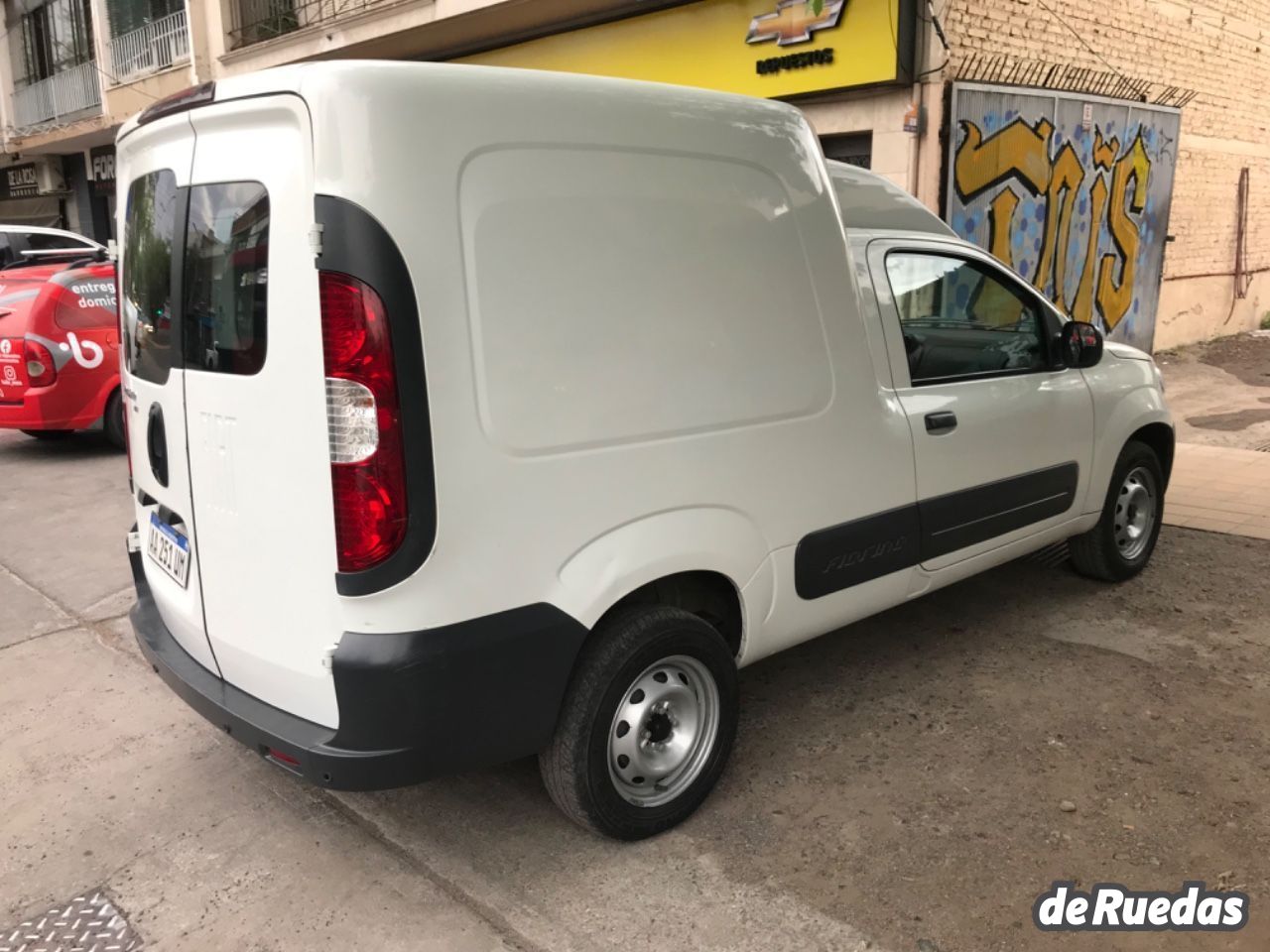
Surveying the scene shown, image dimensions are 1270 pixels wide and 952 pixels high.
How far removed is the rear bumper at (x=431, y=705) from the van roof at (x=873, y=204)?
1900mm

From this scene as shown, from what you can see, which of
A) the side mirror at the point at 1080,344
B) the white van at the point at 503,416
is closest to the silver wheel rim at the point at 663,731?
the white van at the point at 503,416

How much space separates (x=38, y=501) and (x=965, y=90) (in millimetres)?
8139

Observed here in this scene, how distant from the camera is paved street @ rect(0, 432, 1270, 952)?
8.79 feet

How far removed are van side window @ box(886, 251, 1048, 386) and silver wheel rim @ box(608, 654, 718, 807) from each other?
1.42m

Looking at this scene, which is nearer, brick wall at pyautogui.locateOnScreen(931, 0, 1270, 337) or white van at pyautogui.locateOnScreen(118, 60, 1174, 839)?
white van at pyautogui.locateOnScreen(118, 60, 1174, 839)

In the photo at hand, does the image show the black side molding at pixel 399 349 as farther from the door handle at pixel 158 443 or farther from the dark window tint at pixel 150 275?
the door handle at pixel 158 443

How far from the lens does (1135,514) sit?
5.07 metres

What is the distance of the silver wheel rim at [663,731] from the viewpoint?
293 centimetres

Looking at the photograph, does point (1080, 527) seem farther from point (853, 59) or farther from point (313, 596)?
point (853, 59)

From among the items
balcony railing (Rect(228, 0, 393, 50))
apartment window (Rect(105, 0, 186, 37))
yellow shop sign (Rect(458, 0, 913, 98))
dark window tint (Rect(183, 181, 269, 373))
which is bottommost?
dark window tint (Rect(183, 181, 269, 373))

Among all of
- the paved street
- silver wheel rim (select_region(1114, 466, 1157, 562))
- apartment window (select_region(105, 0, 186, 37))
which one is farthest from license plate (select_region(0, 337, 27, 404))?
apartment window (select_region(105, 0, 186, 37))

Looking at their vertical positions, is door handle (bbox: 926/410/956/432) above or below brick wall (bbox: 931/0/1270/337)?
below

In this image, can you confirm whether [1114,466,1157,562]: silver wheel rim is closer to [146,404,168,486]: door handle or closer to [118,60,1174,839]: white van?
[118,60,1174,839]: white van

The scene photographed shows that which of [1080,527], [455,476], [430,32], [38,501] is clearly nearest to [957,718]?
[1080,527]
